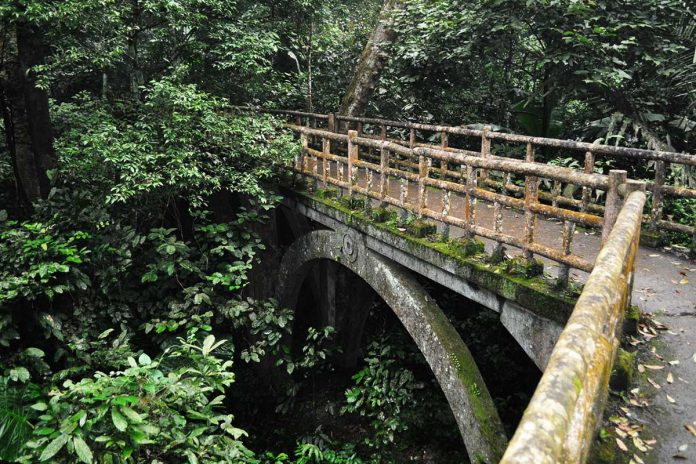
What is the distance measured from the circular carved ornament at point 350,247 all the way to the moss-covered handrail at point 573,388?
524 centimetres

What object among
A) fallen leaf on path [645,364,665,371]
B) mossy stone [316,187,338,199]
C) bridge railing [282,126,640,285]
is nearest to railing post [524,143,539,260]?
bridge railing [282,126,640,285]

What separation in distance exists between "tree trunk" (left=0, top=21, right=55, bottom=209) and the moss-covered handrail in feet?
25.6

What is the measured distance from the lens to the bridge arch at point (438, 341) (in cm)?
538

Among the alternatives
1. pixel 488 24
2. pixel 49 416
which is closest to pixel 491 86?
pixel 488 24

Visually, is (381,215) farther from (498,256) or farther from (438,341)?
(498,256)

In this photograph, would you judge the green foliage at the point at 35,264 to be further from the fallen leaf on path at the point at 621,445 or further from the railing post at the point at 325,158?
the fallen leaf on path at the point at 621,445

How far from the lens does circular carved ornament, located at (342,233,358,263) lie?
7480 millimetres

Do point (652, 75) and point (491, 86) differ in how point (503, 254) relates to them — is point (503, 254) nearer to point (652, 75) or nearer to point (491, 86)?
point (652, 75)

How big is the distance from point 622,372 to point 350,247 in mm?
4626

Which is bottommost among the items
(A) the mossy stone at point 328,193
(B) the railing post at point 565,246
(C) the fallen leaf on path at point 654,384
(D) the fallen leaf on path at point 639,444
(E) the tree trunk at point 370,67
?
(D) the fallen leaf on path at point 639,444

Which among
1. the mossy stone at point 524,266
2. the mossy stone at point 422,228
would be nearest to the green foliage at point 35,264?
the mossy stone at point 422,228

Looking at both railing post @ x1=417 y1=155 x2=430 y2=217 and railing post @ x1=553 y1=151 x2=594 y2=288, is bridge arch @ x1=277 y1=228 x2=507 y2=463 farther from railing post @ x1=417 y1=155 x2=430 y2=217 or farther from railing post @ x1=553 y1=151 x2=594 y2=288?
railing post @ x1=553 y1=151 x2=594 y2=288

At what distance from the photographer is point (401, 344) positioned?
33.7 ft

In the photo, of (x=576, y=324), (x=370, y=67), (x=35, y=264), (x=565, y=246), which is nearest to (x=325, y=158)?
(x=35, y=264)
